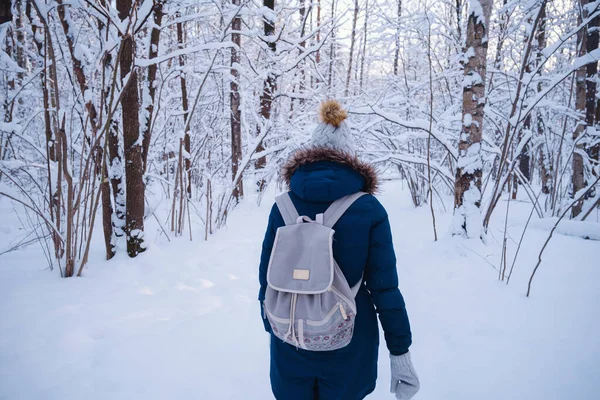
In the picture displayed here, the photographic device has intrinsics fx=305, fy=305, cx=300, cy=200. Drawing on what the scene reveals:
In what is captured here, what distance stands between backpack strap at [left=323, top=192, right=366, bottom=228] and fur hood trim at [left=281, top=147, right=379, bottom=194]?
0.12 metres

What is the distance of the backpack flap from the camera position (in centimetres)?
106

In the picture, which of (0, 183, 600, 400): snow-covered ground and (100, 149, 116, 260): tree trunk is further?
(100, 149, 116, 260): tree trunk

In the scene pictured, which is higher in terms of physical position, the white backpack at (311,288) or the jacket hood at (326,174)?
the jacket hood at (326,174)

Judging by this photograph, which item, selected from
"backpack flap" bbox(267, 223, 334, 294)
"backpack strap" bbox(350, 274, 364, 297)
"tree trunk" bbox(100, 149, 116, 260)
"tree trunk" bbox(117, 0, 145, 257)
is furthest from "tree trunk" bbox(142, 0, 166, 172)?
"backpack strap" bbox(350, 274, 364, 297)

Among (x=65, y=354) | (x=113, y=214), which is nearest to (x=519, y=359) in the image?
(x=65, y=354)

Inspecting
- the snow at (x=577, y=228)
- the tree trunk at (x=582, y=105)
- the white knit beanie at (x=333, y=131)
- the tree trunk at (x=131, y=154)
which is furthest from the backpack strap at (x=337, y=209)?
the tree trunk at (x=582, y=105)

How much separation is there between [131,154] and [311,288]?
111 inches

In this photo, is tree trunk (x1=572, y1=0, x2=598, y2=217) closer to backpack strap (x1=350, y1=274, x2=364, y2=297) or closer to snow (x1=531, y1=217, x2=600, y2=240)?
snow (x1=531, y1=217, x2=600, y2=240)

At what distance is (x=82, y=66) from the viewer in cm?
279

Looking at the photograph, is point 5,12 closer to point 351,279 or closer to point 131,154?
point 131,154

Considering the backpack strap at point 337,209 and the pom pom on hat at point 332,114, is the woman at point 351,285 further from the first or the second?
the pom pom on hat at point 332,114

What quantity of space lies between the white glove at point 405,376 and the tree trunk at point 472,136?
106 inches

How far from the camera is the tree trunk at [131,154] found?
117 inches

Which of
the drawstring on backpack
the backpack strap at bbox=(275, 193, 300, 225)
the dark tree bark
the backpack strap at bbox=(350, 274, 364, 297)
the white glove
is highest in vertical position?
the dark tree bark
